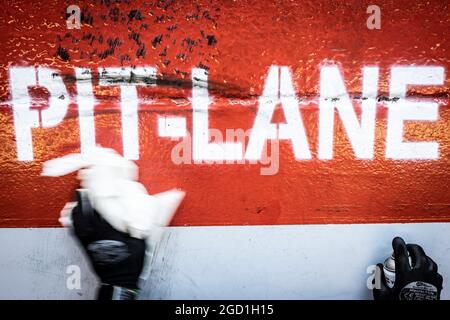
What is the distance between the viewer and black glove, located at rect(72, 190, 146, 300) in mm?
1468

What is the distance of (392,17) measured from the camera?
5.42 ft

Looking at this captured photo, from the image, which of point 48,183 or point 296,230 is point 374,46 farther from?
point 48,183

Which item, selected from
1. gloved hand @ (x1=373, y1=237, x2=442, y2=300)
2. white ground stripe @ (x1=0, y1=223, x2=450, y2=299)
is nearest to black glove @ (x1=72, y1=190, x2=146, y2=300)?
white ground stripe @ (x1=0, y1=223, x2=450, y2=299)

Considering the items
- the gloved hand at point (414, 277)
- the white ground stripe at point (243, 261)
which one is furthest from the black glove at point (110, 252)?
the gloved hand at point (414, 277)

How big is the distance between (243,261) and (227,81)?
842mm

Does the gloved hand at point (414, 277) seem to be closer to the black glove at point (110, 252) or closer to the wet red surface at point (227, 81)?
the wet red surface at point (227, 81)

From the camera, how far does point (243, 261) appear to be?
69.8 inches

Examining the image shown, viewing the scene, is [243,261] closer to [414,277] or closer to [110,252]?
[110,252]

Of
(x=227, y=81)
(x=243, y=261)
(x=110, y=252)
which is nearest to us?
(x=110, y=252)

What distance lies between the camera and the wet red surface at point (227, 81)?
1.62m

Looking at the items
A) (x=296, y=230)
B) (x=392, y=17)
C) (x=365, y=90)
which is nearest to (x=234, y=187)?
(x=296, y=230)

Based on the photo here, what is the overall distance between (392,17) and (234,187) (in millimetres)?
1032

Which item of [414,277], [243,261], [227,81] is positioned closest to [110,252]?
[243,261]

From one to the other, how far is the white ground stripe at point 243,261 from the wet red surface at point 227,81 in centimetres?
9
